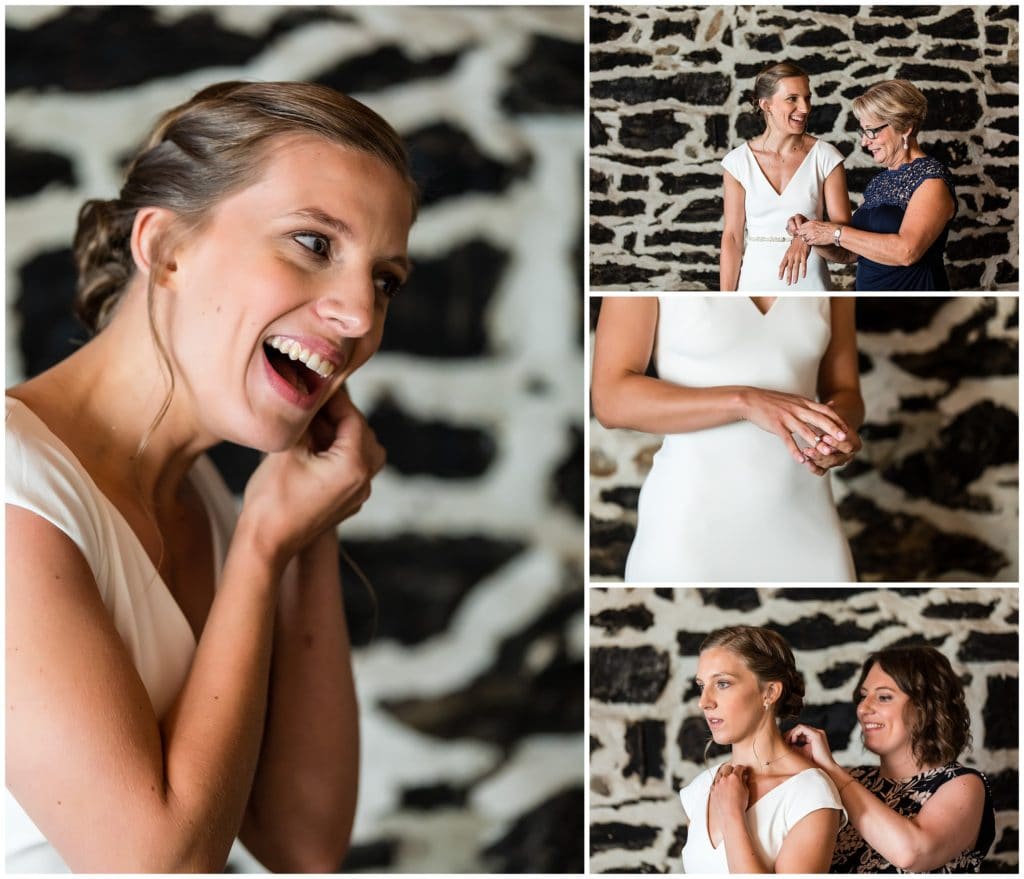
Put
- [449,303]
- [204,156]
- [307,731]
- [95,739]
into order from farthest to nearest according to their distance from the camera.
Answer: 1. [449,303]
2. [307,731]
3. [204,156]
4. [95,739]

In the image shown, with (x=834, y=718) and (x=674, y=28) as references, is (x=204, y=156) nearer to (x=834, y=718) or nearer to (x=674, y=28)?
(x=674, y=28)

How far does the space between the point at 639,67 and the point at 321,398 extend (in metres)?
0.61

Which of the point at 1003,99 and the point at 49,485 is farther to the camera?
the point at 1003,99

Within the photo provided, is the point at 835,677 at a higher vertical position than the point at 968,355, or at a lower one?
lower

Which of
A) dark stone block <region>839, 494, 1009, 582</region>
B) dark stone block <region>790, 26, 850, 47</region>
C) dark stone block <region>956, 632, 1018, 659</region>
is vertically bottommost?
dark stone block <region>956, 632, 1018, 659</region>

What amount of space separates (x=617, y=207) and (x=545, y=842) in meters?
0.85

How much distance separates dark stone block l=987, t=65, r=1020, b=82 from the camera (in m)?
1.45

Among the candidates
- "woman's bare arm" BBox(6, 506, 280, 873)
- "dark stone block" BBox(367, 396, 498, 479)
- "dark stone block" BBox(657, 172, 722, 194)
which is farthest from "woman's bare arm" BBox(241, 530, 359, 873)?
"dark stone block" BBox(657, 172, 722, 194)

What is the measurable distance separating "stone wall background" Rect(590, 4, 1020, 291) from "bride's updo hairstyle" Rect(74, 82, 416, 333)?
294 millimetres

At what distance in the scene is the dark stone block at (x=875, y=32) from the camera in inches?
57.1

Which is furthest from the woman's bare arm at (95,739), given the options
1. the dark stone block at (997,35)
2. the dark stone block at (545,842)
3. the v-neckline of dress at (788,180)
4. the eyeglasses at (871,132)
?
the dark stone block at (997,35)

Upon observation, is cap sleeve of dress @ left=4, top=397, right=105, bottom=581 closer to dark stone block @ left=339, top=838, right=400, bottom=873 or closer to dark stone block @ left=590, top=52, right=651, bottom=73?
dark stone block @ left=339, top=838, right=400, bottom=873

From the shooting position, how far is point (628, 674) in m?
1.44

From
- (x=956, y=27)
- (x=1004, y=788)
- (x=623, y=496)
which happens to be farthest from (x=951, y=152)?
(x=1004, y=788)
